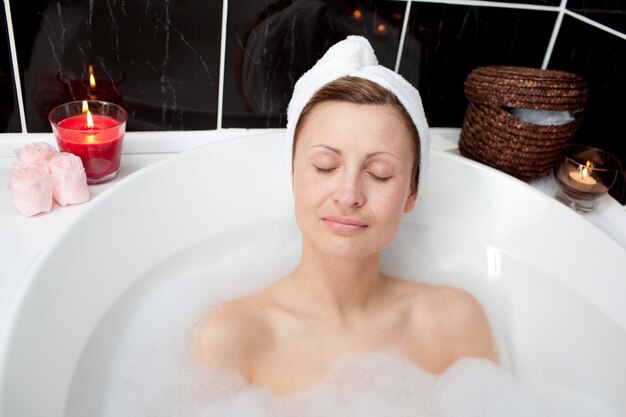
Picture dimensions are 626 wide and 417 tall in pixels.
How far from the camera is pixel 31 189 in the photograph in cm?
131

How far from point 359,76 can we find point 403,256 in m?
0.62


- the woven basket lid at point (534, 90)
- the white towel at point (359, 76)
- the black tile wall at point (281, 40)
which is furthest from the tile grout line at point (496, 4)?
the white towel at point (359, 76)

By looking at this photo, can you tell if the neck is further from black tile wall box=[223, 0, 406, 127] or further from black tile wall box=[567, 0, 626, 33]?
black tile wall box=[567, 0, 626, 33]

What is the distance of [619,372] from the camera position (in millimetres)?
1328

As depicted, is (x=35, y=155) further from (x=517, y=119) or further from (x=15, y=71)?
(x=517, y=119)

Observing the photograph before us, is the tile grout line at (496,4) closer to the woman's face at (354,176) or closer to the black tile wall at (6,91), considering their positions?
the woman's face at (354,176)

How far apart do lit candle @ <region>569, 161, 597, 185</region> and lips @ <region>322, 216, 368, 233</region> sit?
0.73m

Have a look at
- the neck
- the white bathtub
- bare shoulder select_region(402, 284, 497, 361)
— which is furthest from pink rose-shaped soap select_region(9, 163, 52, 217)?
bare shoulder select_region(402, 284, 497, 361)

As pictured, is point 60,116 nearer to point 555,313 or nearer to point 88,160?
point 88,160

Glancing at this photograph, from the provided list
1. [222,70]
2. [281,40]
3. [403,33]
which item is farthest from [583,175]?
[222,70]

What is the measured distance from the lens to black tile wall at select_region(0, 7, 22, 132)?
1430mm

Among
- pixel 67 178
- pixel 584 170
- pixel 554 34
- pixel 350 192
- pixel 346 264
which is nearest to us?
pixel 350 192

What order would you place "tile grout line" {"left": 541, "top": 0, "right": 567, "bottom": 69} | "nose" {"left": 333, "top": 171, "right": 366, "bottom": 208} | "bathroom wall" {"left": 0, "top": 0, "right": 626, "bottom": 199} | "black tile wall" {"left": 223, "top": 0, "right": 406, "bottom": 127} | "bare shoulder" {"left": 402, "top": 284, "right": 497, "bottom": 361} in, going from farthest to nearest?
"tile grout line" {"left": 541, "top": 0, "right": 567, "bottom": 69} < "black tile wall" {"left": 223, "top": 0, "right": 406, "bottom": 127} < "bathroom wall" {"left": 0, "top": 0, "right": 626, "bottom": 199} < "bare shoulder" {"left": 402, "top": 284, "right": 497, "bottom": 361} < "nose" {"left": 333, "top": 171, "right": 366, "bottom": 208}

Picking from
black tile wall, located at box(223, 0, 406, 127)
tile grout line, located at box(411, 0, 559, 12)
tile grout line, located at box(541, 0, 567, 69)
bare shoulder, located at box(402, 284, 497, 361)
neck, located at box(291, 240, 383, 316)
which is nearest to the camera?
neck, located at box(291, 240, 383, 316)
